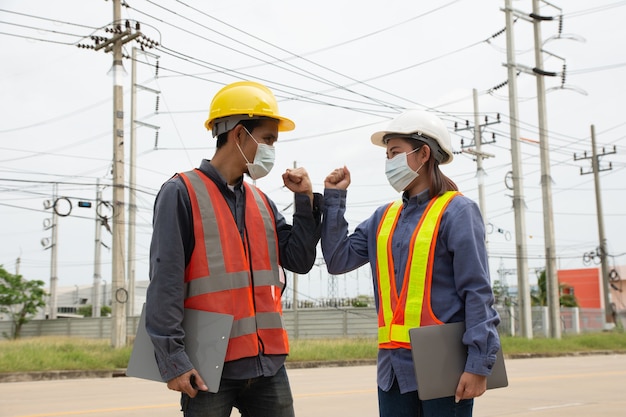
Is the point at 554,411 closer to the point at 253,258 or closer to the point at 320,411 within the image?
the point at 320,411

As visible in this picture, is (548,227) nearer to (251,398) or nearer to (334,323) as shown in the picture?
(334,323)

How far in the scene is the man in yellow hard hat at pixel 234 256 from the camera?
3156 millimetres

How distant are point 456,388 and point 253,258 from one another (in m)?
1.04

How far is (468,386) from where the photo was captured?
10.8 feet

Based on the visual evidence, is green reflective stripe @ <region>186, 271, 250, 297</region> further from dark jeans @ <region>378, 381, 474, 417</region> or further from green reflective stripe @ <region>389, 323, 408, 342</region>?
dark jeans @ <region>378, 381, 474, 417</region>

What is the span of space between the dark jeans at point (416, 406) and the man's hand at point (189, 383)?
34.3 inches

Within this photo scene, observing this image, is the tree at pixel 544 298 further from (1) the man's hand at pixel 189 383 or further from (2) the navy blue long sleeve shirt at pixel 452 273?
(1) the man's hand at pixel 189 383

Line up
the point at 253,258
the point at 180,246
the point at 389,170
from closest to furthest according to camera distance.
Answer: the point at 180,246 < the point at 253,258 < the point at 389,170

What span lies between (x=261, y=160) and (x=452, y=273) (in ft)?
3.32

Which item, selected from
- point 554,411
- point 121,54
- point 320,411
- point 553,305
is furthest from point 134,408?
point 553,305

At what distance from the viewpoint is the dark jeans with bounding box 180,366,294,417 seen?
3176mm

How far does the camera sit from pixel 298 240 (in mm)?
3643

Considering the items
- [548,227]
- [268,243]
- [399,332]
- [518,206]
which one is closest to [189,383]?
[268,243]

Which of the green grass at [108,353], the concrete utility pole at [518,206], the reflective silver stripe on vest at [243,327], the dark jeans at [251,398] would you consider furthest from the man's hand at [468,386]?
the concrete utility pole at [518,206]
